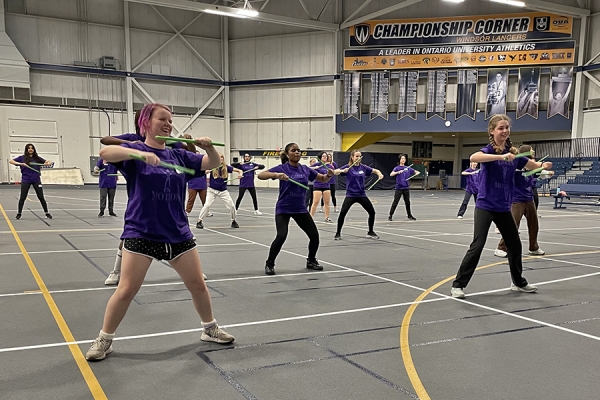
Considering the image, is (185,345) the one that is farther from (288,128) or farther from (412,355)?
(288,128)

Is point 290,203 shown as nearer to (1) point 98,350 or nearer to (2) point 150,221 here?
(2) point 150,221

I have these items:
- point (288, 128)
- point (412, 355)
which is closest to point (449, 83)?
point (288, 128)

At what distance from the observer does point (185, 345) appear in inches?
159

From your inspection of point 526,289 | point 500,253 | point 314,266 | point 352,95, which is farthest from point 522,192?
point 352,95

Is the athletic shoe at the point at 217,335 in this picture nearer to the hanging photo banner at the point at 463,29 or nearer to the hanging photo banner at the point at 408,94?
the hanging photo banner at the point at 408,94

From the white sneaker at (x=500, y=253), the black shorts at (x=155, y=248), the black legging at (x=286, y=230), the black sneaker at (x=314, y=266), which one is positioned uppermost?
the black shorts at (x=155, y=248)

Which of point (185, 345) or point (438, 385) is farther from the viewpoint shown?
point (185, 345)

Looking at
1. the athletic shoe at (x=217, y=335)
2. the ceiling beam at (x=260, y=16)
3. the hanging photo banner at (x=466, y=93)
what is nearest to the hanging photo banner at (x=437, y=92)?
the hanging photo banner at (x=466, y=93)

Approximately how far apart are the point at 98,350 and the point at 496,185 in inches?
183

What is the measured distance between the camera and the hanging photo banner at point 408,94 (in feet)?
102

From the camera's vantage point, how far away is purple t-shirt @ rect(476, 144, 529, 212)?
5605 millimetres

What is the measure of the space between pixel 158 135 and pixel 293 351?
6.96ft

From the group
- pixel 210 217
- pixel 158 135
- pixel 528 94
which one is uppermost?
pixel 528 94

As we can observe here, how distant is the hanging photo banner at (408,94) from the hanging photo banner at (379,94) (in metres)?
0.88
